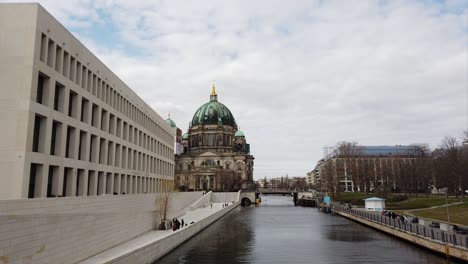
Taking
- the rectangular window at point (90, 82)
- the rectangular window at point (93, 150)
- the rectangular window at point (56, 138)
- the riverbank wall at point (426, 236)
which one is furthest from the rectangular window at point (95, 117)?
the riverbank wall at point (426, 236)

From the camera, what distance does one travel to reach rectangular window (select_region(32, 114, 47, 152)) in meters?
29.3

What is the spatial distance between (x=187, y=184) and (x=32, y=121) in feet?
389

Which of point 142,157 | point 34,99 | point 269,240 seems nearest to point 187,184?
point 142,157

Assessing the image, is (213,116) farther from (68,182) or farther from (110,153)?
(68,182)

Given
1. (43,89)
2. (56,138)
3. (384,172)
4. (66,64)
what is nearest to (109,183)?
(56,138)

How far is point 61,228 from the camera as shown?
18547mm

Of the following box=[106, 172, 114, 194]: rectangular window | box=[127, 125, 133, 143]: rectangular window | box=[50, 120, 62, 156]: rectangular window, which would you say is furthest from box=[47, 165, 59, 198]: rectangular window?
box=[127, 125, 133, 143]: rectangular window

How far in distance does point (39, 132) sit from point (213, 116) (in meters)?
144

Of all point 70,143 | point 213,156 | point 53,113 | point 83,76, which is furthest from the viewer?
point 213,156

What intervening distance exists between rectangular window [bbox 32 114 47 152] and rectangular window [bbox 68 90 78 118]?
5.68 metres

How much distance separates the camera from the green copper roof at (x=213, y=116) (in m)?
173

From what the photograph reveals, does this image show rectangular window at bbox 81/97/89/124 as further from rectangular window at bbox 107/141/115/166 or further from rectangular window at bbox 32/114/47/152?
rectangular window at bbox 32/114/47/152

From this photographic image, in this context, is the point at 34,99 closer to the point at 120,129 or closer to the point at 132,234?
the point at 132,234

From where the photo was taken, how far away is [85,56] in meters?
37.2
